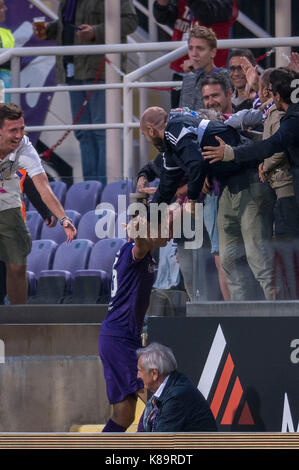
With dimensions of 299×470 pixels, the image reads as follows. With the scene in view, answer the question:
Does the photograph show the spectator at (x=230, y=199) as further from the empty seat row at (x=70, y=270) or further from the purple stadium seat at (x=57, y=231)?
the purple stadium seat at (x=57, y=231)

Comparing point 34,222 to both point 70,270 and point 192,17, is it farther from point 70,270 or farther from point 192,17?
point 192,17

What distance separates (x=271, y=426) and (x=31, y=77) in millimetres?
5402

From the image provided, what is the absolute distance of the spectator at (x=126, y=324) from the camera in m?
7.61

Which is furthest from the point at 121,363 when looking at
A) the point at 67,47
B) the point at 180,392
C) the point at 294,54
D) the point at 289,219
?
the point at 67,47

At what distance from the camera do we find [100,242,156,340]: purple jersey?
7.70 meters

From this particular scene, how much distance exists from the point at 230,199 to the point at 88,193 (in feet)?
6.15

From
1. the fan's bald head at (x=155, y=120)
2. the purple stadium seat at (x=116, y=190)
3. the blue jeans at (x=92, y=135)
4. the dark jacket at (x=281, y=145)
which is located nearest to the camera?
the dark jacket at (x=281, y=145)

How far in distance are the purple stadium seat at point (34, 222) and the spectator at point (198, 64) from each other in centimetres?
134

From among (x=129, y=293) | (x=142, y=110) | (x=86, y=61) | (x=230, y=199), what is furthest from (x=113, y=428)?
(x=86, y=61)

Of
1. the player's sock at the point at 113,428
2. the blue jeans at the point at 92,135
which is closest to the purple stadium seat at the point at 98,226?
the blue jeans at the point at 92,135

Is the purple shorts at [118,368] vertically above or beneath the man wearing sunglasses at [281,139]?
beneath

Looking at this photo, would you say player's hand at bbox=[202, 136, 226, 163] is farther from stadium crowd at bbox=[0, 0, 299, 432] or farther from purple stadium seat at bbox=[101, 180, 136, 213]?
purple stadium seat at bbox=[101, 180, 136, 213]

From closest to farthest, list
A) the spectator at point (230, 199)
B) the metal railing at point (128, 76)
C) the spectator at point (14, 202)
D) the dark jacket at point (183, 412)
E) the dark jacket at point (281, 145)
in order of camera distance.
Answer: the dark jacket at point (183, 412) → the dark jacket at point (281, 145) → the spectator at point (230, 199) → the spectator at point (14, 202) → the metal railing at point (128, 76)

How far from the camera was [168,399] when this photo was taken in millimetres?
6898
